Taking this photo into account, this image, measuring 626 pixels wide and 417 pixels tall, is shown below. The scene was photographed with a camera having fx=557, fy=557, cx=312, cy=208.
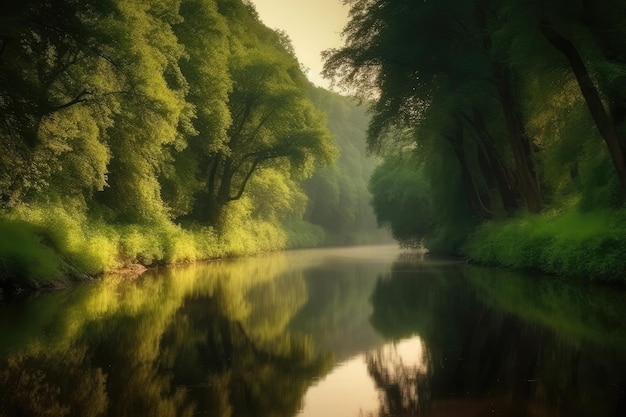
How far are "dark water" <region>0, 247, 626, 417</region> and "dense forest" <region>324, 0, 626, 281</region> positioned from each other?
4.56 m

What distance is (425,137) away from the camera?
25938mm

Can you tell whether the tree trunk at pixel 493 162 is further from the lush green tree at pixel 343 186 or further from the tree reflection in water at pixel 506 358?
the lush green tree at pixel 343 186

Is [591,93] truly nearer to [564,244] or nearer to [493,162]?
[564,244]

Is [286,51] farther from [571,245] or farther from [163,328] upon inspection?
[163,328]

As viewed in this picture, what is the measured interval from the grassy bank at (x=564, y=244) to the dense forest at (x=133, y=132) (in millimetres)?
13256

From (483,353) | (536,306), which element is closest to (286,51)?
(536,306)

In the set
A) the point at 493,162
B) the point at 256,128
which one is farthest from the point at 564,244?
the point at 256,128

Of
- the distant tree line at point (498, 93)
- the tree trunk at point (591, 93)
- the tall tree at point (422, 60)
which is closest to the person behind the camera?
the tree trunk at point (591, 93)

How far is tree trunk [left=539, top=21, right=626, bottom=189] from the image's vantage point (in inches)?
504

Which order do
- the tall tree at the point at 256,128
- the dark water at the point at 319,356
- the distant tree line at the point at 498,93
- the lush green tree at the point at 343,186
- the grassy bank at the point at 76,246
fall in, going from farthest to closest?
the lush green tree at the point at 343,186 < the tall tree at the point at 256,128 < the grassy bank at the point at 76,246 < the distant tree line at the point at 498,93 < the dark water at the point at 319,356

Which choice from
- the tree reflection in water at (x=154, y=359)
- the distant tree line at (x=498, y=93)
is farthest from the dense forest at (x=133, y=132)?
the distant tree line at (x=498, y=93)

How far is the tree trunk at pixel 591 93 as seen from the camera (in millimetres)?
12805

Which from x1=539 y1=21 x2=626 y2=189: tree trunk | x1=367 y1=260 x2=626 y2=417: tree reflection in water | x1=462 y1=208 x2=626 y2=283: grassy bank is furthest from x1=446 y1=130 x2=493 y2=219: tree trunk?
x1=367 y1=260 x2=626 y2=417: tree reflection in water

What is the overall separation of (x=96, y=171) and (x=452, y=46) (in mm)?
13810
